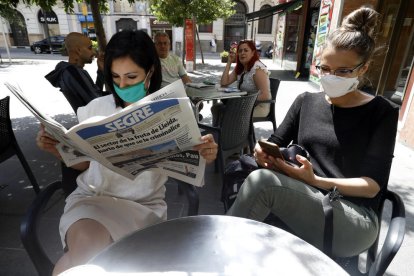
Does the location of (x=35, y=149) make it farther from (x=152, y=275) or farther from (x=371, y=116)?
(x=371, y=116)

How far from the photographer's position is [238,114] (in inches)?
111

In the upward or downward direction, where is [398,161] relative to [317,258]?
downward

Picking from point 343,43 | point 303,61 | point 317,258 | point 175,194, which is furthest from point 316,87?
point 317,258

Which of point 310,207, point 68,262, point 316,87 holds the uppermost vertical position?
point 310,207

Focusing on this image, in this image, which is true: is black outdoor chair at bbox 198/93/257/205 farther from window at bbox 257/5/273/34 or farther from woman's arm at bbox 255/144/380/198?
window at bbox 257/5/273/34

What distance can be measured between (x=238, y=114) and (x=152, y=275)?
2123mm

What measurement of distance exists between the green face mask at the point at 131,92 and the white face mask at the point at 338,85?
0.96 m

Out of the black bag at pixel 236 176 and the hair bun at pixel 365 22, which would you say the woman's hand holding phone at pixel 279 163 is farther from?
the hair bun at pixel 365 22

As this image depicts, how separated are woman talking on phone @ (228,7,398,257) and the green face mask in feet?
2.36

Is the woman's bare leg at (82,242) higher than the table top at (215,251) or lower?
lower

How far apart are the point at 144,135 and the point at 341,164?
104 cm

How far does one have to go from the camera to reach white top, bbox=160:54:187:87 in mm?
4656

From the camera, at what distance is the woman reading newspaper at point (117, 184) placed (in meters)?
1.27

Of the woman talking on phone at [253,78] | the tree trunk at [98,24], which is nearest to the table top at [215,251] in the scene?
the woman talking on phone at [253,78]
